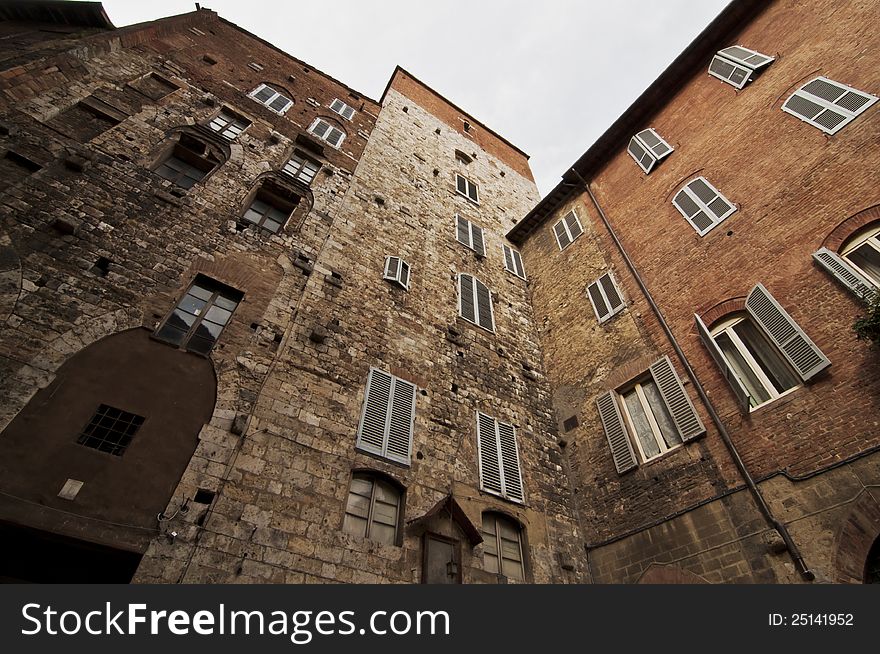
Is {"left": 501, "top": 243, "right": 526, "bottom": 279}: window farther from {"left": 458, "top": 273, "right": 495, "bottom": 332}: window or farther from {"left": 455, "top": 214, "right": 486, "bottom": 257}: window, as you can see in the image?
{"left": 458, "top": 273, "right": 495, "bottom": 332}: window

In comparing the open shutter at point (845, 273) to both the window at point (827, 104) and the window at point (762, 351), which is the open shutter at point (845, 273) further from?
the window at point (827, 104)

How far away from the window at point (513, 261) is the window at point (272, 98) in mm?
8823

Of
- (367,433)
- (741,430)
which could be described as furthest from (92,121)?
(741,430)

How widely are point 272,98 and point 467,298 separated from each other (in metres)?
9.49

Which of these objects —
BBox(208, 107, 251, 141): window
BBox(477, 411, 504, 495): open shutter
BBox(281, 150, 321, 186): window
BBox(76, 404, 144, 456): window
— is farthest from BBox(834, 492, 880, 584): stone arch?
BBox(208, 107, 251, 141): window

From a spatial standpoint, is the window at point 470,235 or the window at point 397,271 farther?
the window at point 470,235

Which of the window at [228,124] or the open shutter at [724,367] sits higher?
the window at [228,124]

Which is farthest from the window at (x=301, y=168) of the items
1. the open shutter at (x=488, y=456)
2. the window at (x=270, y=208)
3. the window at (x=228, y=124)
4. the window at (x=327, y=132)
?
the open shutter at (x=488, y=456)

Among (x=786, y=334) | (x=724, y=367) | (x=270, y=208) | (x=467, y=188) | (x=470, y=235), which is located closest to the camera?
(x=786, y=334)

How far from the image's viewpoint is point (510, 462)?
8.50 meters

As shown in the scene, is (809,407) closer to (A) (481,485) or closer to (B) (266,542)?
(A) (481,485)

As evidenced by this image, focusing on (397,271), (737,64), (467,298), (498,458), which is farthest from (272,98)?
(737,64)

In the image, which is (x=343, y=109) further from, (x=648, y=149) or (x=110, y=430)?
(x=110, y=430)

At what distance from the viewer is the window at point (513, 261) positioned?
47.2ft
